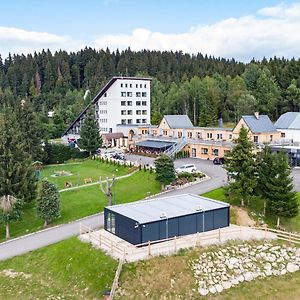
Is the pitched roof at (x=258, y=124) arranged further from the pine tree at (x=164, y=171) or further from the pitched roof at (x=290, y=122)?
the pine tree at (x=164, y=171)

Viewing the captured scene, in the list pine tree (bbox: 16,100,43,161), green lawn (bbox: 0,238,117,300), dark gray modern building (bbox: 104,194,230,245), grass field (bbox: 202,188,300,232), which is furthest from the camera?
pine tree (bbox: 16,100,43,161)

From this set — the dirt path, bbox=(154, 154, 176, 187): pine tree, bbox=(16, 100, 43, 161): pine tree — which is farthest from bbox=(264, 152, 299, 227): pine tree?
bbox=(16, 100, 43, 161): pine tree

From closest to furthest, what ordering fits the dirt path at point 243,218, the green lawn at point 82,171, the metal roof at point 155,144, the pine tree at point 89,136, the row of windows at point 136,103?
the dirt path at point 243,218
the green lawn at point 82,171
the metal roof at point 155,144
the pine tree at point 89,136
the row of windows at point 136,103

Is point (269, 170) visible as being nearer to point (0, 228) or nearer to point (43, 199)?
point (43, 199)

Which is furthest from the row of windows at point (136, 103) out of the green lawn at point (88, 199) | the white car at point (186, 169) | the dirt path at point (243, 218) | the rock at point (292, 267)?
the rock at point (292, 267)

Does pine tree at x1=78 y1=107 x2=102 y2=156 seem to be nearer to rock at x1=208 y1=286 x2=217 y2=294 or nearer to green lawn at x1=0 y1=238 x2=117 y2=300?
green lawn at x1=0 y1=238 x2=117 y2=300

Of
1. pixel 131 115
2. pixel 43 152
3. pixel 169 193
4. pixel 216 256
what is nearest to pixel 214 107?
pixel 131 115
